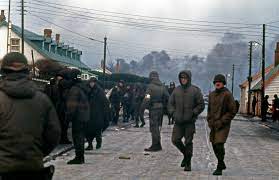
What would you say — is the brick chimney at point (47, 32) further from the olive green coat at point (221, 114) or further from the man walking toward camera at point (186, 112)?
the olive green coat at point (221, 114)

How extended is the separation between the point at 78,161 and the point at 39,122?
8.00m

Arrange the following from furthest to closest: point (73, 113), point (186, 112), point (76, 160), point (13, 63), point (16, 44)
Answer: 1. point (16, 44)
2. point (76, 160)
3. point (73, 113)
4. point (186, 112)
5. point (13, 63)

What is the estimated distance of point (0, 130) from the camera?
496 cm

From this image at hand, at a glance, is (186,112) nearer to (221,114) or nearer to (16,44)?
(221,114)

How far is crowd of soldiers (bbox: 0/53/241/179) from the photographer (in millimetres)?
4938

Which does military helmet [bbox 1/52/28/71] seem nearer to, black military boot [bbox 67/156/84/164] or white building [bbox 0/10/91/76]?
→ black military boot [bbox 67/156/84/164]

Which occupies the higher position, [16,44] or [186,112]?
[16,44]

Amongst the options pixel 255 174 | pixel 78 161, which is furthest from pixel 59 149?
pixel 255 174

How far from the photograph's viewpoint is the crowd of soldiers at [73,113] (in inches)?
194

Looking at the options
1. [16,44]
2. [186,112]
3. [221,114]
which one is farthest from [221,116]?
[16,44]

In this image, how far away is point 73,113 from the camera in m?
12.7

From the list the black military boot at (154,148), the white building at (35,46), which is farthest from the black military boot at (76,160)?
the white building at (35,46)

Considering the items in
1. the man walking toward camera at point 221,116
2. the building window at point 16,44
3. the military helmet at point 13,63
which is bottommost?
the man walking toward camera at point 221,116

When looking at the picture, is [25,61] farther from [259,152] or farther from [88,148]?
[259,152]
